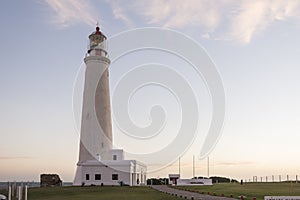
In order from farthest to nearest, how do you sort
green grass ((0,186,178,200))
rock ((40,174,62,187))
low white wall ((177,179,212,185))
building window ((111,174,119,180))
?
rock ((40,174,62,187)), low white wall ((177,179,212,185)), building window ((111,174,119,180)), green grass ((0,186,178,200))

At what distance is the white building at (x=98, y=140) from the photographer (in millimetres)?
54844

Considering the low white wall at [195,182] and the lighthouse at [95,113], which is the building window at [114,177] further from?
the low white wall at [195,182]

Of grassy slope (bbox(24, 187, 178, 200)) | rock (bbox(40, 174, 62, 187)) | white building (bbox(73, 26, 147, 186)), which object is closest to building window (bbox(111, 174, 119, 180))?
white building (bbox(73, 26, 147, 186))

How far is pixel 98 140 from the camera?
5559cm

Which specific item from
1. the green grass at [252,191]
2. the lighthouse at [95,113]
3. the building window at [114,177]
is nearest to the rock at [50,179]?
the lighthouse at [95,113]

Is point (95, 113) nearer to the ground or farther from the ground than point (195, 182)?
farther from the ground

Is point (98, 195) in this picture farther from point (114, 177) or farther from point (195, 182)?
point (195, 182)

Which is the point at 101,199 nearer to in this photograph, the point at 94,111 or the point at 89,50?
the point at 94,111

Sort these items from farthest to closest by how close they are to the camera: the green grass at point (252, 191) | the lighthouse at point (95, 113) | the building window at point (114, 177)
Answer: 1. the lighthouse at point (95, 113)
2. the building window at point (114, 177)
3. the green grass at point (252, 191)

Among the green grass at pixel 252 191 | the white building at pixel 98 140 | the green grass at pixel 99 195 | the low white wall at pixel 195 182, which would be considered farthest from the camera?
the low white wall at pixel 195 182

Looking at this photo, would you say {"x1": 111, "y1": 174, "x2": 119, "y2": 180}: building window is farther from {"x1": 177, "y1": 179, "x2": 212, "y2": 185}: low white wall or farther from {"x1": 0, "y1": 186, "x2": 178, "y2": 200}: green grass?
{"x1": 0, "y1": 186, "x2": 178, "y2": 200}: green grass

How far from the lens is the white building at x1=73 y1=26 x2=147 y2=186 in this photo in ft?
180

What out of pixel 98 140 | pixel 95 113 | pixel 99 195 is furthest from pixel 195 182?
pixel 99 195

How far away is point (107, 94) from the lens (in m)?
57.4
